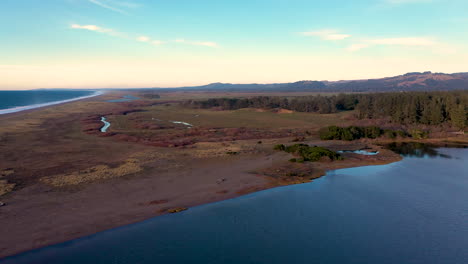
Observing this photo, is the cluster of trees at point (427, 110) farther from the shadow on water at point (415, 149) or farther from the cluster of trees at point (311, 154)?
the cluster of trees at point (311, 154)

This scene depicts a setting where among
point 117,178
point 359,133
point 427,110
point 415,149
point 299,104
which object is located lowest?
point 415,149

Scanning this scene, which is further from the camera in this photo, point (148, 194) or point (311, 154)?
point (311, 154)

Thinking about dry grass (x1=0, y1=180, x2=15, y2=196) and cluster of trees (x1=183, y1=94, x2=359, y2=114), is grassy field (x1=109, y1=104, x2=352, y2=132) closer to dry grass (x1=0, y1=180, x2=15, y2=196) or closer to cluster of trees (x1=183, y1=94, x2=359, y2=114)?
cluster of trees (x1=183, y1=94, x2=359, y2=114)

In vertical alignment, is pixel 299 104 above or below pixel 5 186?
above

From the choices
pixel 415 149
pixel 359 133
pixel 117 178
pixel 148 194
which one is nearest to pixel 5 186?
pixel 117 178

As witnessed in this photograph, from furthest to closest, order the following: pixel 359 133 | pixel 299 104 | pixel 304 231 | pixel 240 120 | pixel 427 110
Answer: pixel 299 104 < pixel 240 120 < pixel 427 110 < pixel 359 133 < pixel 304 231

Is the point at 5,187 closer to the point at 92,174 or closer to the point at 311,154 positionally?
the point at 92,174

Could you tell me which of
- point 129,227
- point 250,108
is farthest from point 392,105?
point 129,227
